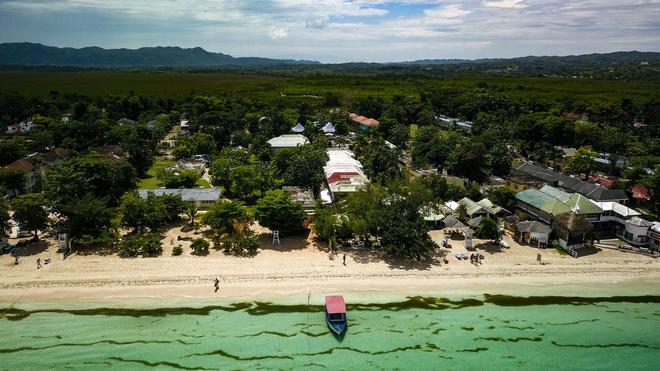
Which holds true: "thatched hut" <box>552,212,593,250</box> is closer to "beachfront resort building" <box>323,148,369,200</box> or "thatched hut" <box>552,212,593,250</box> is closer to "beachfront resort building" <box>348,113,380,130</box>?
"beachfront resort building" <box>323,148,369,200</box>

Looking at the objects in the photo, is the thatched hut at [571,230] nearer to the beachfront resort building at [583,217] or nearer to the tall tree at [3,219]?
the beachfront resort building at [583,217]

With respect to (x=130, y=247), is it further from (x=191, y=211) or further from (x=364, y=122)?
(x=364, y=122)

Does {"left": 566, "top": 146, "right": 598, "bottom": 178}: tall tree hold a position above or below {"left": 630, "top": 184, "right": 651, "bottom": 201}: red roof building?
above

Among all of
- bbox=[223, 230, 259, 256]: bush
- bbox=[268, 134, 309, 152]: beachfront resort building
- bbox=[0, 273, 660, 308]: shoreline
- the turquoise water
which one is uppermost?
bbox=[268, 134, 309, 152]: beachfront resort building

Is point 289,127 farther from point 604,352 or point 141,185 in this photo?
point 604,352

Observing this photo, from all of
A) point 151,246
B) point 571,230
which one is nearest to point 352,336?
point 151,246

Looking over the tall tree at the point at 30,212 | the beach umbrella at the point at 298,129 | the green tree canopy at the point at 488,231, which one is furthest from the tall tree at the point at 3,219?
the beach umbrella at the point at 298,129

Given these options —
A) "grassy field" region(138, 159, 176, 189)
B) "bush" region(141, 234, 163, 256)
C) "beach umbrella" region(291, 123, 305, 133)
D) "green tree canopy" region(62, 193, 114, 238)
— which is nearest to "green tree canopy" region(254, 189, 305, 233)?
"bush" region(141, 234, 163, 256)
